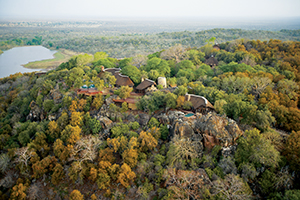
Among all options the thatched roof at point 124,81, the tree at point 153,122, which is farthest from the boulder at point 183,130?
the thatched roof at point 124,81

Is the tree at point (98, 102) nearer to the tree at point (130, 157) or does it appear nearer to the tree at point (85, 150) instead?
the tree at point (85, 150)

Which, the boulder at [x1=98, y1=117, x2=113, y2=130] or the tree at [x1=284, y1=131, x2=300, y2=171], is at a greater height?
the tree at [x1=284, y1=131, x2=300, y2=171]

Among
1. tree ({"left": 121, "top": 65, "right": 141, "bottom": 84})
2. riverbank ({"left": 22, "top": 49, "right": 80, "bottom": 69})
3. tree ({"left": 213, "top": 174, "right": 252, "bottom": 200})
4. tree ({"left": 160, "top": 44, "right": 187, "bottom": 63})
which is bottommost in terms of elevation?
riverbank ({"left": 22, "top": 49, "right": 80, "bottom": 69})

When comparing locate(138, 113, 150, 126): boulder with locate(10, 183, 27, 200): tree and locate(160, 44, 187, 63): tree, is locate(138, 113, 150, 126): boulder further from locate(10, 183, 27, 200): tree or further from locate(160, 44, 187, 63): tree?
locate(160, 44, 187, 63): tree

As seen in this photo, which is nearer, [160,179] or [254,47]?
[160,179]

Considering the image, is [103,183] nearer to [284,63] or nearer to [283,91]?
[283,91]

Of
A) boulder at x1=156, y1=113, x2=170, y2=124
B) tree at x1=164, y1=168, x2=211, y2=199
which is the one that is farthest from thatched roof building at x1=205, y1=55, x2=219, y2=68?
tree at x1=164, y1=168, x2=211, y2=199

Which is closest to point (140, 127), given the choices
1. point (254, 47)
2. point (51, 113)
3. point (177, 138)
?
point (177, 138)
